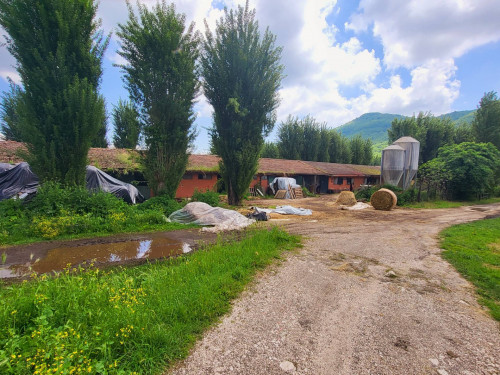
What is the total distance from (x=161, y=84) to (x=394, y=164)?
1794cm

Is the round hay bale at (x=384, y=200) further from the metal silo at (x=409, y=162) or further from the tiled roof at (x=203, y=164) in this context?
the tiled roof at (x=203, y=164)

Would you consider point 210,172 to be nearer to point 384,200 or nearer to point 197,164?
point 197,164

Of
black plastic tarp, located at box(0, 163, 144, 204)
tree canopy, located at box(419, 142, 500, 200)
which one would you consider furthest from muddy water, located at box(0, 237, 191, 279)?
tree canopy, located at box(419, 142, 500, 200)

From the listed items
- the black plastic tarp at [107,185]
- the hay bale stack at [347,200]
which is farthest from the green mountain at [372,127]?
the black plastic tarp at [107,185]

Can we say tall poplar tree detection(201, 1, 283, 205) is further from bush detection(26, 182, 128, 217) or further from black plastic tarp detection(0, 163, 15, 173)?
black plastic tarp detection(0, 163, 15, 173)

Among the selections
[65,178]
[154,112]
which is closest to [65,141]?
[65,178]

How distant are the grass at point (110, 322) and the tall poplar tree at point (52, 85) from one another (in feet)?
22.0

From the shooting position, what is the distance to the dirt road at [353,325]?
92.3 inches

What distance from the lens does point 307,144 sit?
38.0 metres

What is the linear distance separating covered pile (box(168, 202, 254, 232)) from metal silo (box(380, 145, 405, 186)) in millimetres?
14995

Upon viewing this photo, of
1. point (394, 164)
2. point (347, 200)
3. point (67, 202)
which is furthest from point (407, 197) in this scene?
point (67, 202)

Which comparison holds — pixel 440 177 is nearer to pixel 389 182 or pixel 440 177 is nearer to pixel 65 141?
pixel 389 182

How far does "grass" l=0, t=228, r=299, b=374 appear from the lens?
2.09 m

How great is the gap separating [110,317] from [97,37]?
1135 centimetres
